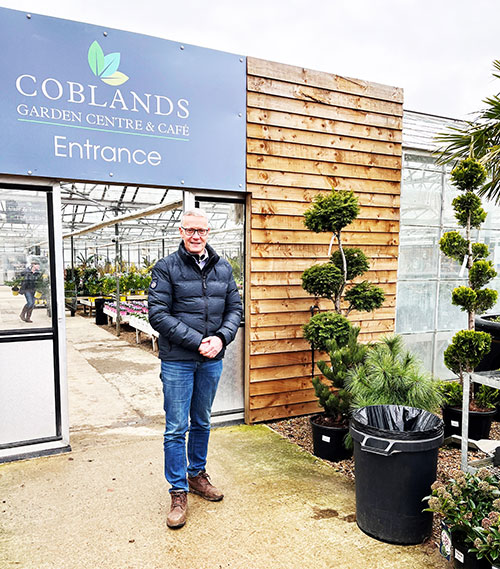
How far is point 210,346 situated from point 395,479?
117cm

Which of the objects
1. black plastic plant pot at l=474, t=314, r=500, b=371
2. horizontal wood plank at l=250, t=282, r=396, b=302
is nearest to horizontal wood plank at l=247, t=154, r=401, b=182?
horizontal wood plank at l=250, t=282, r=396, b=302

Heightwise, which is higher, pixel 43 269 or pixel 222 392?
pixel 43 269

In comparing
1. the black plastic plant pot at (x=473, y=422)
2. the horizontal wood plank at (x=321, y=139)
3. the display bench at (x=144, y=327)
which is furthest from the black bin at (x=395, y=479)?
the display bench at (x=144, y=327)

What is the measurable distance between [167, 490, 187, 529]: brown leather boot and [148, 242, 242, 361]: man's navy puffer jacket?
30.5 inches

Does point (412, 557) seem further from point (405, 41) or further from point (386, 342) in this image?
point (405, 41)

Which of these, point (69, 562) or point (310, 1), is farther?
point (310, 1)

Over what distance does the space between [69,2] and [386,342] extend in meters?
3.86

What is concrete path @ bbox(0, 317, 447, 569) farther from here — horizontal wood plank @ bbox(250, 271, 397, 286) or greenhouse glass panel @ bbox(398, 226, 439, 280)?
greenhouse glass panel @ bbox(398, 226, 439, 280)

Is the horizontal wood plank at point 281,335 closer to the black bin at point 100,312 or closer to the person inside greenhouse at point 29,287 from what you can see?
the person inside greenhouse at point 29,287

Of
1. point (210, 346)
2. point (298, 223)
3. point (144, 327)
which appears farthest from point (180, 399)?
point (144, 327)

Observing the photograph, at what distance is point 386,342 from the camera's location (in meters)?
3.25

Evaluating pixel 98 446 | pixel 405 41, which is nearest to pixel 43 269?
pixel 98 446

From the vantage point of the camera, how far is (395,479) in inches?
89.6

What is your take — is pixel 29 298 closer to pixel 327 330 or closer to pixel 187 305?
pixel 187 305
